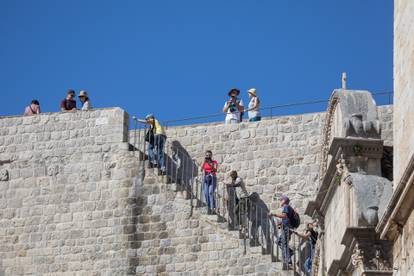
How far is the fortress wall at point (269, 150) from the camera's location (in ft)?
97.7

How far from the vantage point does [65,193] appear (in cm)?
3041

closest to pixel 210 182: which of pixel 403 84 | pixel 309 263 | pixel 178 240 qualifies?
pixel 178 240

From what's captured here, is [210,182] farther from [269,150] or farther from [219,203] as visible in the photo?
[269,150]

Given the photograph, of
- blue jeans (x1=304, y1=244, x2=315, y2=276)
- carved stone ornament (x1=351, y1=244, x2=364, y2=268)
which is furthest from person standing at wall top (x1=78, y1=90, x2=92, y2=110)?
carved stone ornament (x1=351, y1=244, x2=364, y2=268)

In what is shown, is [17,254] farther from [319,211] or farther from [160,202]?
[319,211]

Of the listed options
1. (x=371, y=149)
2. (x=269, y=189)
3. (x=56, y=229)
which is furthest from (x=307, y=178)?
(x=371, y=149)

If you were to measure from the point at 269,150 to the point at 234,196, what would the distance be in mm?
1518

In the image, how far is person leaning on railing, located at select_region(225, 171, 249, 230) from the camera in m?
29.0

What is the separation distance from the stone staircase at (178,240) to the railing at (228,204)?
15 cm

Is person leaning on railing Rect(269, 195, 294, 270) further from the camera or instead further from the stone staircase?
the camera

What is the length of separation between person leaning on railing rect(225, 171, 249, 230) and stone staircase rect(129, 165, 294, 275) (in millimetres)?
628

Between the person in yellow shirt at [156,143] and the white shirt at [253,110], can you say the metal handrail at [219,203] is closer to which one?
the person in yellow shirt at [156,143]

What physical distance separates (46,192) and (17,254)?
4.50 ft

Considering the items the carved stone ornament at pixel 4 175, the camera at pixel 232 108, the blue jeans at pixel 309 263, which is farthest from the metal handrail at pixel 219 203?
the carved stone ornament at pixel 4 175
